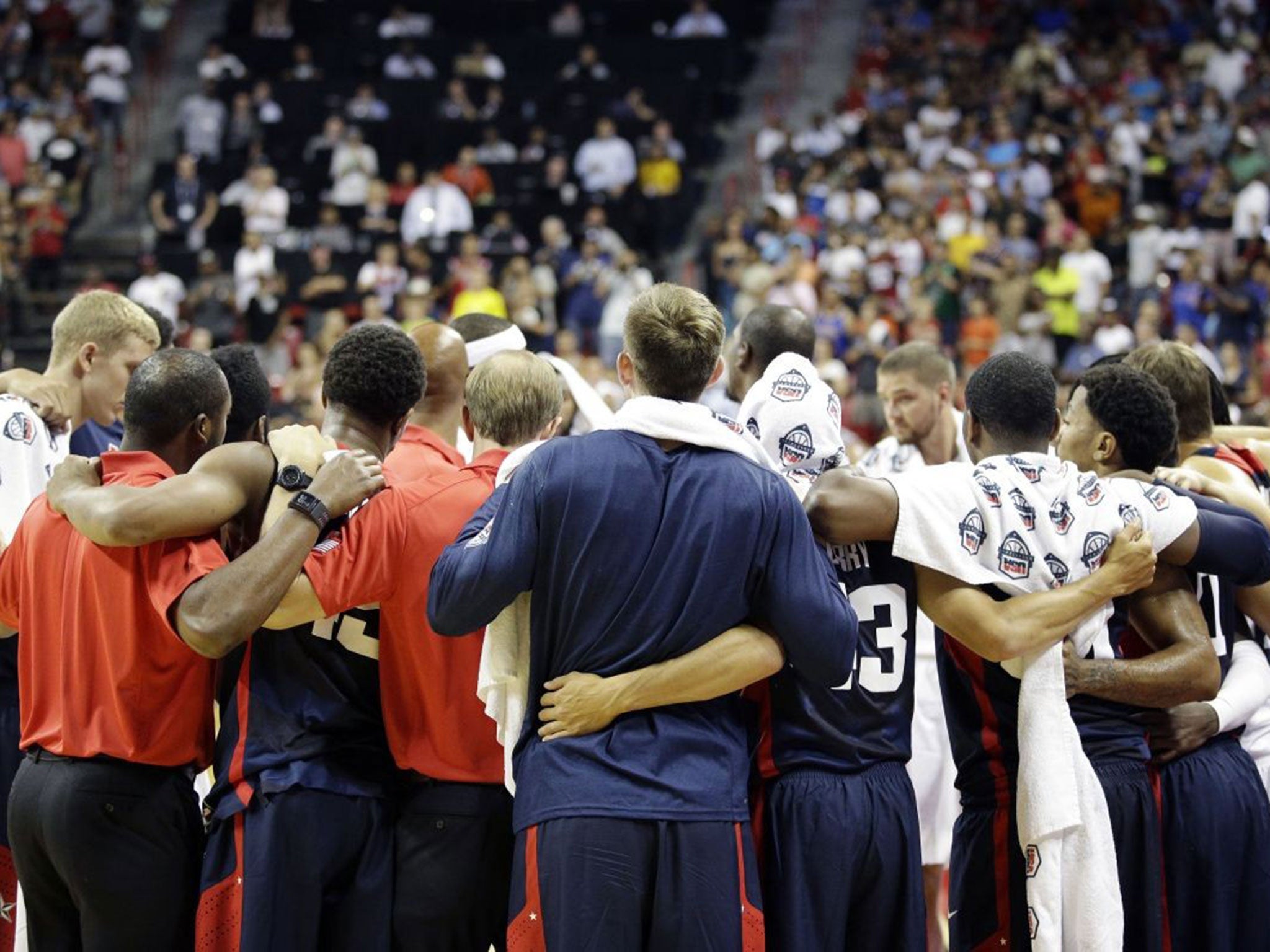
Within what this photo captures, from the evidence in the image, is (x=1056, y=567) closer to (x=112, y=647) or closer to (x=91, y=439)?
(x=112, y=647)

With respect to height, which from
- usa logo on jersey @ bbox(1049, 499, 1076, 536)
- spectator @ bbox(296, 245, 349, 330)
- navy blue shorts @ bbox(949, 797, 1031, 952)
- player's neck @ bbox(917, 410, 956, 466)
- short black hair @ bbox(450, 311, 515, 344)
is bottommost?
navy blue shorts @ bbox(949, 797, 1031, 952)

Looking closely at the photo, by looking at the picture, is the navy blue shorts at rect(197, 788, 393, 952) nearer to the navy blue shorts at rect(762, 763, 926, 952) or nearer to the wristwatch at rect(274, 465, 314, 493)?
the wristwatch at rect(274, 465, 314, 493)

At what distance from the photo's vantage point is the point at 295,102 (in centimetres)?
2189

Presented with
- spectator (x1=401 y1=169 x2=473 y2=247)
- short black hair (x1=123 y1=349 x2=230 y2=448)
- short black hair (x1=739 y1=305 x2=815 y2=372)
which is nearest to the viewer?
short black hair (x1=123 y1=349 x2=230 y2=448)

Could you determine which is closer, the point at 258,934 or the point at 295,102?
the point at 258,934

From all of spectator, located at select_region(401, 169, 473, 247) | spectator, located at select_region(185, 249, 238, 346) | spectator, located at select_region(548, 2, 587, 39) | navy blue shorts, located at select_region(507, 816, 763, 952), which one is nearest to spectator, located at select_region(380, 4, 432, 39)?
spectator, located at select_region(548, 2, 587, 39)

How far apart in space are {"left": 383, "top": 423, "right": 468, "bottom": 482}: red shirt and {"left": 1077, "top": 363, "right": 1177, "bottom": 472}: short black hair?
6.22 ft

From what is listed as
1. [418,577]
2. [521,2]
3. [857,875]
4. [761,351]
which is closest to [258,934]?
[418,577]

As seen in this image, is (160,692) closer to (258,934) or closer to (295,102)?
(258,934)

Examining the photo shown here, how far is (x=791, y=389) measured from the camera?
14.7 feet

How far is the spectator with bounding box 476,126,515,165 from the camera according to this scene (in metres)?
21.0

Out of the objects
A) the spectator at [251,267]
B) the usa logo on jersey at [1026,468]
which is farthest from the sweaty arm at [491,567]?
the spectator at [251,267]

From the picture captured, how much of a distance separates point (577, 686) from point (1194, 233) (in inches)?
609

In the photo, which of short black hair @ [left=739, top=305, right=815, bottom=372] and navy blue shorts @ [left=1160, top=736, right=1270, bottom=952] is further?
short black hair @ [left=739, top=305, right=815, bottom=372]
